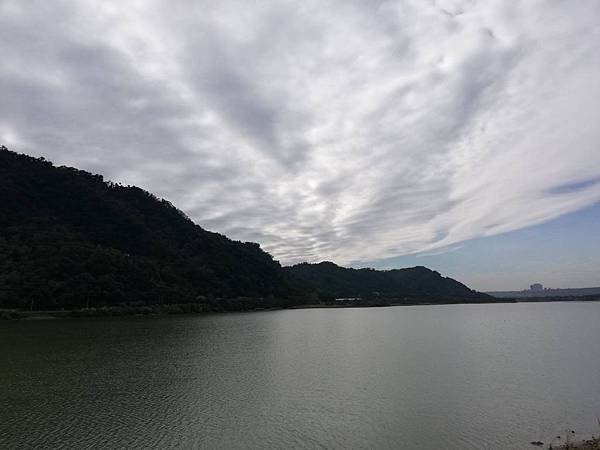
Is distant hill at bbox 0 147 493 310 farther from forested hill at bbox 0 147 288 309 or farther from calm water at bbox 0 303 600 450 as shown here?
calm water at bbox 0 303 600 450

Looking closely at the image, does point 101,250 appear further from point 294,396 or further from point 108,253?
point 294,396

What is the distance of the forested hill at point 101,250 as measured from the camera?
86.5m

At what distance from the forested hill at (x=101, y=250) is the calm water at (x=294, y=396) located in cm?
5005

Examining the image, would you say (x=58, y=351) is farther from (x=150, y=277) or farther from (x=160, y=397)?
(x=150, y=277)

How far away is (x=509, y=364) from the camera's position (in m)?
32.0

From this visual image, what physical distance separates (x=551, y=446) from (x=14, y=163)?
158983 mm

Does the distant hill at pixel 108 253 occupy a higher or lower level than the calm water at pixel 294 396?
higher

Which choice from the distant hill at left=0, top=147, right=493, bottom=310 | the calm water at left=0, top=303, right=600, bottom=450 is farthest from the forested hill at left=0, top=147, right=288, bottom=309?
the calm water at left=0, top=303, right=600, bottom=450

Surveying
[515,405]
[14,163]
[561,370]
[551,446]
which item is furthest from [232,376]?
[14,163]

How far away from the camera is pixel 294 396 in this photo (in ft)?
74.9

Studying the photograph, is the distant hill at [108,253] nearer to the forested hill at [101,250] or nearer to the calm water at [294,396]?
the forested hill at [101,250]

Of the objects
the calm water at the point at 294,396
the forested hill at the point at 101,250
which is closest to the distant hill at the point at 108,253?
the forested hill at the point at 101,250

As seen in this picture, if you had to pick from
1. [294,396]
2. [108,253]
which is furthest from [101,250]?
[294,396]

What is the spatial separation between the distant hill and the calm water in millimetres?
49631
